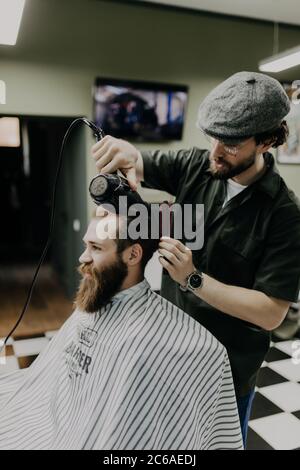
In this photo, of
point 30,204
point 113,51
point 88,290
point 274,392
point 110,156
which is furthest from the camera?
point 30,204

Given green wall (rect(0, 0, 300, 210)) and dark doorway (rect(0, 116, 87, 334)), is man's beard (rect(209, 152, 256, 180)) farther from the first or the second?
dark doorway (rect(0, 116, 87, 334))

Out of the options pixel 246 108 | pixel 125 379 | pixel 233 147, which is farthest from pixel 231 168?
pixel 125 379

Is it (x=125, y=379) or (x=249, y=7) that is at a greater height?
(x=249, y=7)

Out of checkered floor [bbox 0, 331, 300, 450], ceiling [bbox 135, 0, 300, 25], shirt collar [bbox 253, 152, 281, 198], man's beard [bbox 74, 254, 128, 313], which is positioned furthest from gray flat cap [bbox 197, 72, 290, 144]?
ceiling [bbox 135, 0, 300, 25]

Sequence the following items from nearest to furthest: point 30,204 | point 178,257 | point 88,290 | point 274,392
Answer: point 178,257 < point 88,290 < point 274,392 < point 30,204

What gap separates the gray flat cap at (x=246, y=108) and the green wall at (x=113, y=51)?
286 centimetres

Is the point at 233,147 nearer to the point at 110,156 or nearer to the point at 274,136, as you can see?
the point at 274,136

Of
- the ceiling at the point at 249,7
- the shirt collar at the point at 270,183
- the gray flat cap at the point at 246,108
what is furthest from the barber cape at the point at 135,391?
the ceiling at the point at 249,7

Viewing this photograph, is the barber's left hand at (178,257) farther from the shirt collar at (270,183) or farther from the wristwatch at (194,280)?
the shirt collar at (270,183)

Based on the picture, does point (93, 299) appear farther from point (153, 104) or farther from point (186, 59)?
point (186, 59)

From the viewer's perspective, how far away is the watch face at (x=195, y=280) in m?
1.17

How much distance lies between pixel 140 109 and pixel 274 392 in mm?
2799

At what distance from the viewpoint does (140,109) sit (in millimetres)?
3936

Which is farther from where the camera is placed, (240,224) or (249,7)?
(249,7)
